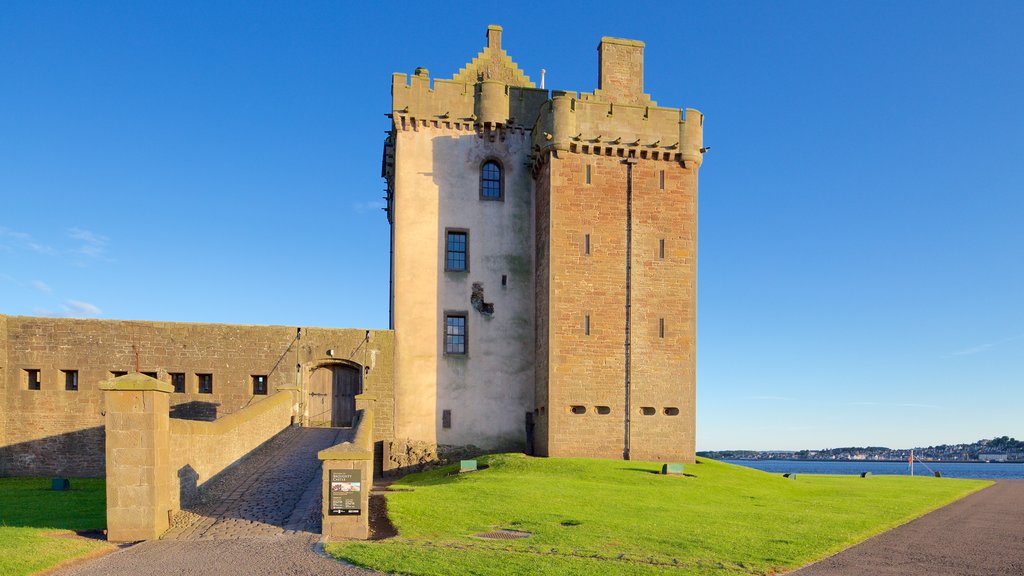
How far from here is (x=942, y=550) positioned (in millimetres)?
15297

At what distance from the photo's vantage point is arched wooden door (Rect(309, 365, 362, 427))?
32688 millimetres

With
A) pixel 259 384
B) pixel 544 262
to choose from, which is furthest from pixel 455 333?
pixel 259 384

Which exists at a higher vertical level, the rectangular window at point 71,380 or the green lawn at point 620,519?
the rectangular window at point 71,380

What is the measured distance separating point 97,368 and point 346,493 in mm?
19972

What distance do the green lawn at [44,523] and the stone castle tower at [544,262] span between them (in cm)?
1378

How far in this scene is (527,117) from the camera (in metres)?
35.5

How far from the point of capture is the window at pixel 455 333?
34353 mm

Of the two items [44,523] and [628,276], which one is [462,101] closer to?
[628,276]

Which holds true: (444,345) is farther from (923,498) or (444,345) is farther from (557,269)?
(923,498)

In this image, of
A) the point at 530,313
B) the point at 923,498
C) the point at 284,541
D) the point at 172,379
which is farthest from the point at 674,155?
the point at 284,541

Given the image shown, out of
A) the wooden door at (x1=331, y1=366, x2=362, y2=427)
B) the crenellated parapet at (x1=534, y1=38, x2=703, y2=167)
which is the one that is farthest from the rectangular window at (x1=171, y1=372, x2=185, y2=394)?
the crenellated parapet at (x1=534, y1=38, x2=703, y2=167)

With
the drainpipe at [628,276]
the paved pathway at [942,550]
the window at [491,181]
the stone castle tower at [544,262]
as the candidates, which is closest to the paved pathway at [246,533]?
the paved pathway at [942,550]

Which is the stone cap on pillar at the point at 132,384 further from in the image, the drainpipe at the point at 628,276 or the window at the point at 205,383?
the drainpipe at the point at 628,276

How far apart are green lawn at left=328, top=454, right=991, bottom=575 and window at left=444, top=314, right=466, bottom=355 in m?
6.20
